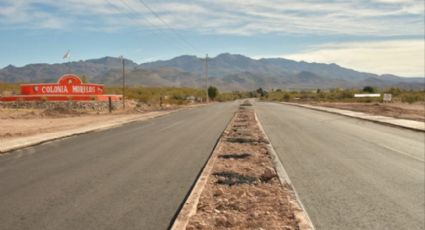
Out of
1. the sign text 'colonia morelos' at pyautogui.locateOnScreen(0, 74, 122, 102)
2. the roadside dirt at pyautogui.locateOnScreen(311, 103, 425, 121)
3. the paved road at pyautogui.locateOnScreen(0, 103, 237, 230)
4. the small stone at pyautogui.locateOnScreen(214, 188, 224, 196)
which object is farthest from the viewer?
the sign text 'colonia morelos' at pyautogui.locateOnScreen(0, 74, 122, 102)

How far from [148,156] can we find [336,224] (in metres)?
7.92

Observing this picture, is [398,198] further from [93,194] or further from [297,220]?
[93,194]

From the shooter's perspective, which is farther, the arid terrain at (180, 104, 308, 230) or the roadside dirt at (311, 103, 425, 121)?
the roadside dirt at (311, 103, 425, 121)

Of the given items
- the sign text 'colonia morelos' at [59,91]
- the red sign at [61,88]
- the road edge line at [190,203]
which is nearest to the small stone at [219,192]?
the road edge line at [190,203]

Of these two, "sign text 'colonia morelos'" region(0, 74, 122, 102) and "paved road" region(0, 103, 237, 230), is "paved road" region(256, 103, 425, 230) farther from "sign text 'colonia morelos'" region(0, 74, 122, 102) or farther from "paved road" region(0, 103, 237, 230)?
"sign text 'colonia morelos'" region(0, 74, 122, 102)

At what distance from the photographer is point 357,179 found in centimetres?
1122

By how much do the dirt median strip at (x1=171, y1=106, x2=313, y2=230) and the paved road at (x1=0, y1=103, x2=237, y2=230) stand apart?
0.34m

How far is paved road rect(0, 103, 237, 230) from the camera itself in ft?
23.9

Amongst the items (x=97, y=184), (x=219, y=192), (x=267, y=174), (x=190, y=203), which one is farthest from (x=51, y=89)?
(x=190, y=203)

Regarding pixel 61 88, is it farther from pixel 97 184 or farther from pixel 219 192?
pixel 219 192

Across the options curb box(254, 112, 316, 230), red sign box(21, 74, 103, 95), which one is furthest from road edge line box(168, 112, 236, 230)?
red sign box(21, 74, 103, 95)

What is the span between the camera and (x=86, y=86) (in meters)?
50.5

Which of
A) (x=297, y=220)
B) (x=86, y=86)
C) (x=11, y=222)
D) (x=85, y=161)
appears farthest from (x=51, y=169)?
(x=86, y=86)

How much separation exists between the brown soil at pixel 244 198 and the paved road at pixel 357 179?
19.5 inches
